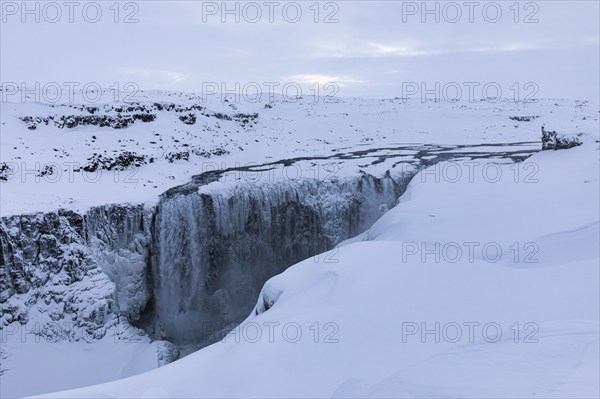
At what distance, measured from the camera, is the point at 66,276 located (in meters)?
15.5

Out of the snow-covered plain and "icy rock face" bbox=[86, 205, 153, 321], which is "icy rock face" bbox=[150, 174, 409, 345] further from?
the snow-covered plain

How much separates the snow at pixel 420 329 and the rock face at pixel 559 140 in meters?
8.54

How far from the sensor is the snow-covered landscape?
633 centimetres

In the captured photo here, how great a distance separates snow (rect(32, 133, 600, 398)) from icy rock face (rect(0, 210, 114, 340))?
7.85 meters

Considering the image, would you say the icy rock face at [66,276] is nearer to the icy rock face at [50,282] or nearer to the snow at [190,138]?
the icy rock face at [50,282]

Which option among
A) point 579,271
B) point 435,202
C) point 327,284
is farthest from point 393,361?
point 435,202

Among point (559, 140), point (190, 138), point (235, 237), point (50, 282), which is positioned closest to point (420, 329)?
point (50, 282)

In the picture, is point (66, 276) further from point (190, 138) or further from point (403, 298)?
point (190, 138)

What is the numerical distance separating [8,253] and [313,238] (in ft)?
37.8

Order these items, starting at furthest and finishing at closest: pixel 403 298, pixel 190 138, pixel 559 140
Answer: pixel 190 138 → pixel 559 140 → pixel 403 298

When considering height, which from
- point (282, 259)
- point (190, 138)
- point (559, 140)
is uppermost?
point (190, 138)

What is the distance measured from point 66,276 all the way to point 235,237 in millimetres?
6796

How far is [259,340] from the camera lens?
718 centimetres

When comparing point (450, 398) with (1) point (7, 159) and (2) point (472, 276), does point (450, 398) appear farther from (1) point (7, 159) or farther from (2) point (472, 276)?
(1) point (7, 159)
